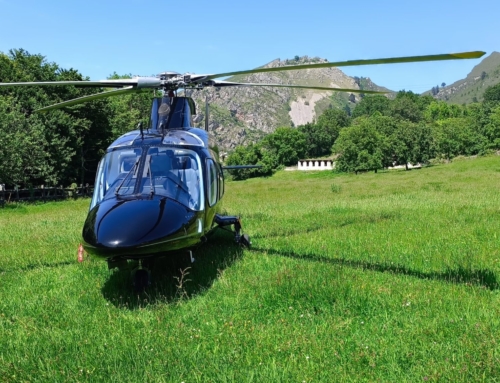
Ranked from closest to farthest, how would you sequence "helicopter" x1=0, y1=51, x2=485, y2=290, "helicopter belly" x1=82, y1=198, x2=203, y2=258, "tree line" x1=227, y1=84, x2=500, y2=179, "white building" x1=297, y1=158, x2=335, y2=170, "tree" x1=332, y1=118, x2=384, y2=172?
"helicopter belly" x1=82, y1=198, x2=203, y2=258
"helicopter" x1=0, y1=51, x2=485, y2=290
"tree line" x1=227, y1=84, x2=500, y2=179
"tree" x1=332, y1=118, x2=384, y2=172
"white building" x1=297, y1=158, x2=335, y2=170

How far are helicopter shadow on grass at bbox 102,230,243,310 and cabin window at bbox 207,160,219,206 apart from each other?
108cm

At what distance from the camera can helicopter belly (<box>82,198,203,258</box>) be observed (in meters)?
5.32

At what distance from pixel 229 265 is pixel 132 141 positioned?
271 centimetres

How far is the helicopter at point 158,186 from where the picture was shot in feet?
17.8

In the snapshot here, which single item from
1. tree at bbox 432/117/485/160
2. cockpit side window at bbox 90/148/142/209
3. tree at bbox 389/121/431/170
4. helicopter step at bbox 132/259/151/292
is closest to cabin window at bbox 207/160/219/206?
cockpit side window at bbox 90/148/142/209

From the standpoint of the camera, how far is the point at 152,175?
682cm

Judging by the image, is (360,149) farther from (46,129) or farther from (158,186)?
(158,186)

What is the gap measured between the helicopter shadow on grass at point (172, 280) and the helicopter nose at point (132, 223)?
0.66 metres

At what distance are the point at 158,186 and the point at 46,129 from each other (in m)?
33.6

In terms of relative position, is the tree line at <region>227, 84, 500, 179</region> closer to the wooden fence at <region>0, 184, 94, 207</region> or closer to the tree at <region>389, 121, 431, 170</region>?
the tree at <region>389, 121, 431, 170</region>

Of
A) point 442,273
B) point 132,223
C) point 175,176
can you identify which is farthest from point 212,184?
point 442,273

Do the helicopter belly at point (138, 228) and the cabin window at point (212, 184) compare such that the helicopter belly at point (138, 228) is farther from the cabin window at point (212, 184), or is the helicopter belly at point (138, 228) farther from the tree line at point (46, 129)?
the tree line at point (46, 129)

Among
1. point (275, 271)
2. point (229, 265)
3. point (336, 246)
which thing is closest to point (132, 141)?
point (229, 265)

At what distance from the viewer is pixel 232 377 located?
3.62 m
